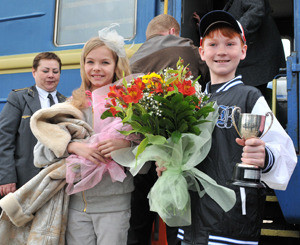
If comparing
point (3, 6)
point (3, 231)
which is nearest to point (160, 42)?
point (3, 231)

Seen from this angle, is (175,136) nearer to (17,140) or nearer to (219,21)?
(219,21)

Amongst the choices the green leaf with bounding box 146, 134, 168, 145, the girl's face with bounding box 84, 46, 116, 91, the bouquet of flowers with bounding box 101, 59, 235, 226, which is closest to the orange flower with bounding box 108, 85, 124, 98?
the bouquet of flowers with bounding box 101, 59, 235, 226

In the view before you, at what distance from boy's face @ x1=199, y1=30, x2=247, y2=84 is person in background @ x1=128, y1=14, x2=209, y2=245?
0.57 m

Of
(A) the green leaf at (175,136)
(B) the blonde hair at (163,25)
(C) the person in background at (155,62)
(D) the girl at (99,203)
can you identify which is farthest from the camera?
(B) the blonde hair at (163,25)

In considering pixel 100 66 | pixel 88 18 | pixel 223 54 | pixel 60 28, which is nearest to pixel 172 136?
pixel 223 54

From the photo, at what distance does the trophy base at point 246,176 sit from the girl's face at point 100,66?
88 centimetres

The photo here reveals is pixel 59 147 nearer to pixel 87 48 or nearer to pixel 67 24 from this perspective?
pixel 87 48

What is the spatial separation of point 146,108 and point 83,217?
645 mm

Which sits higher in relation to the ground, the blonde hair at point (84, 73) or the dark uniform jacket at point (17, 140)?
the blonde hair at point (84, 73)

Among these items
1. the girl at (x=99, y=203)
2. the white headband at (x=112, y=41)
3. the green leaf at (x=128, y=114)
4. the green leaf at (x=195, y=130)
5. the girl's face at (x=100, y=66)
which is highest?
the white headband at (x=112, y=41)

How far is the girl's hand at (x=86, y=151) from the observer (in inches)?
64.7

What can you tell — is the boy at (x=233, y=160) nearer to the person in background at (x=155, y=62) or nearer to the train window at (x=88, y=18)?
the person in background at (x=155, y=62)

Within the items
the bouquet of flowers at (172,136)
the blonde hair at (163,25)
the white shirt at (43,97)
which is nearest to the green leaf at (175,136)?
the bouquet of flowers at (172,136)

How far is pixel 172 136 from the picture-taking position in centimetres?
134
